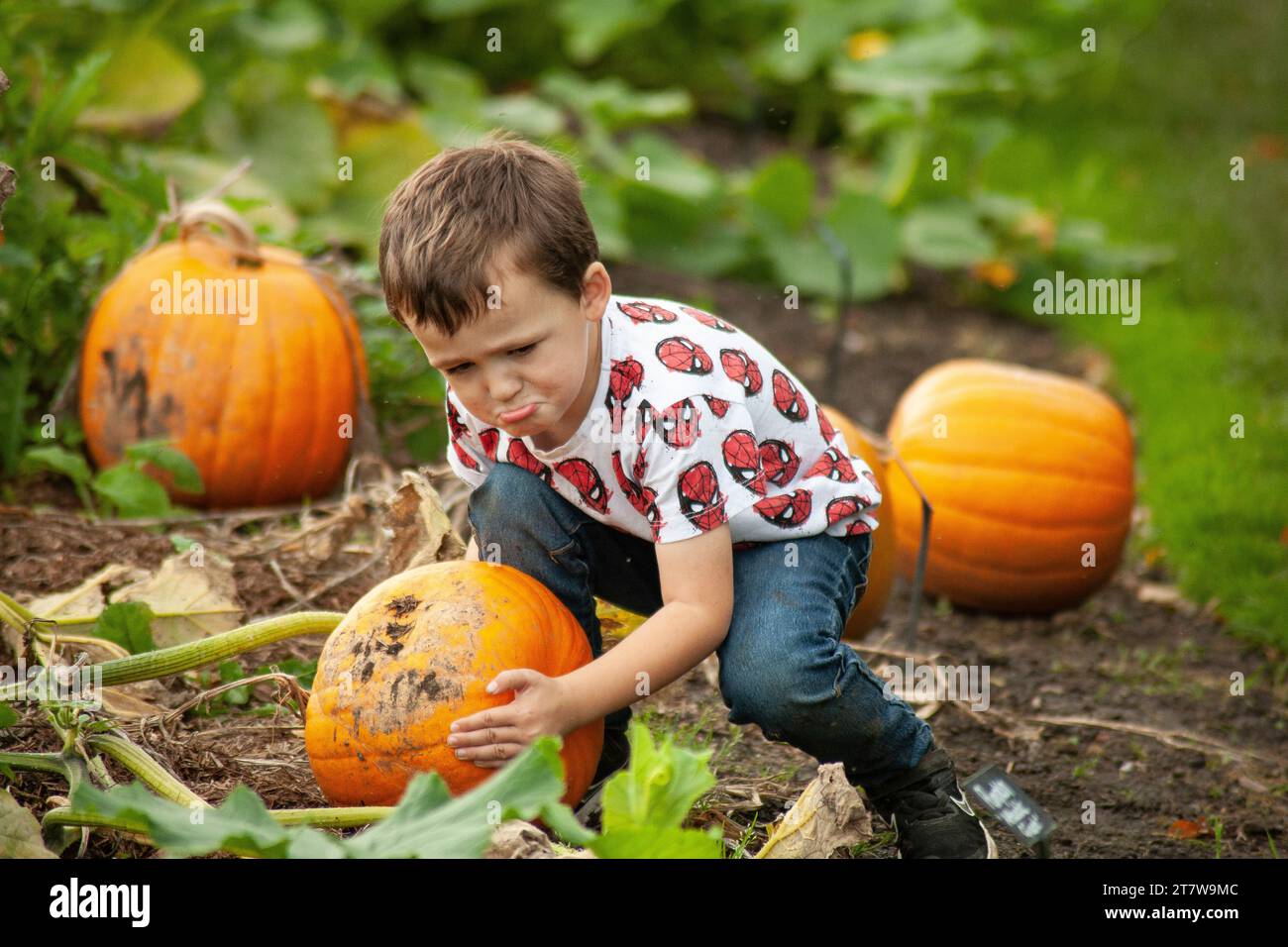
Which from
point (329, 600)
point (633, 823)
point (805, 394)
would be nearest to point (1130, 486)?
point (805, 394)

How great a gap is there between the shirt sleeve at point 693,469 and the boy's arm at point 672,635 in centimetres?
3

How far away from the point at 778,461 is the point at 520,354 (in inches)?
18.9

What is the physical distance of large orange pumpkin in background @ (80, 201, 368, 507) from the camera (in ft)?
11.0

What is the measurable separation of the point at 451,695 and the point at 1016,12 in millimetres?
5149

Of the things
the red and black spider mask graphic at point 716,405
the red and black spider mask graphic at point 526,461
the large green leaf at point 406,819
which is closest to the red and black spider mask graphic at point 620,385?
the red and black spider mask graphic at point 716,405

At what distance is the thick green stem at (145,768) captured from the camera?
1896 millimetres

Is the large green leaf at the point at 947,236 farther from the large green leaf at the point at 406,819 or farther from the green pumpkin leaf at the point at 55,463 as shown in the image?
the large green leaf at the point at 406,819

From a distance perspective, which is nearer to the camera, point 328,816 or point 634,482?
point 328,816

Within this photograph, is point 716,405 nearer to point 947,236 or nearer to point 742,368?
point 742,368

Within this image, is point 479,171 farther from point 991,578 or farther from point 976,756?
point 991,578

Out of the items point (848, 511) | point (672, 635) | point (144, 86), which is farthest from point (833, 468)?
point (144, 86)

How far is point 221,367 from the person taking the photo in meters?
3.36

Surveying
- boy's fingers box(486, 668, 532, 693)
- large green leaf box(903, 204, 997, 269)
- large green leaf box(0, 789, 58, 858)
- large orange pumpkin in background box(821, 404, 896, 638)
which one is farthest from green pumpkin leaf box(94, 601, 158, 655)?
large green leaf box(903, 204, 997, 269)

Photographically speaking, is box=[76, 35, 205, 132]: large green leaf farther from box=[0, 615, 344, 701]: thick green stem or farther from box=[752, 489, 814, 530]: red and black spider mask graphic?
box=[752, 489, 814, 530]: red and black spider mask graphic
